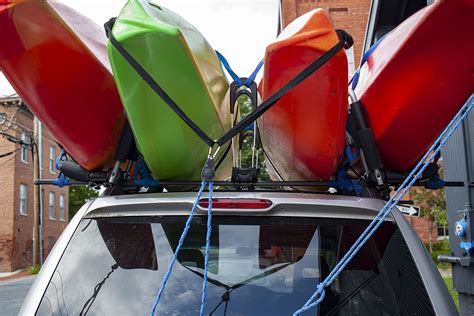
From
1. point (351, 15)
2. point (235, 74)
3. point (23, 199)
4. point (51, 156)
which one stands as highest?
point (351, 15)

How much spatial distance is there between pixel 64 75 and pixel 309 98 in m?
1.24

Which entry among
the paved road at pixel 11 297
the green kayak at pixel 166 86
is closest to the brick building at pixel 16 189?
the paved road at pixel 11 297

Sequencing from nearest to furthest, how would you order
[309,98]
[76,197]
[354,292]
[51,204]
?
[354,292] → [309,98] → [51,204] → [76,197]

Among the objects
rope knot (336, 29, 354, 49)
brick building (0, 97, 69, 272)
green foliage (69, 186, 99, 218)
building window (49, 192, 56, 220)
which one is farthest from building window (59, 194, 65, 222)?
rope knot (336, 29, 354, 49)

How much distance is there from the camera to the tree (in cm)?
2008

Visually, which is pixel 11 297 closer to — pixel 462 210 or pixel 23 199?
pixel 462 210

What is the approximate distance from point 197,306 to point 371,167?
3.90 feet

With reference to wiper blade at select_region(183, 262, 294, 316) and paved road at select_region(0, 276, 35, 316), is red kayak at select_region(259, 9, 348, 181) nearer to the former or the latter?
wiper blade at select_region(183, 262, 294, 316)

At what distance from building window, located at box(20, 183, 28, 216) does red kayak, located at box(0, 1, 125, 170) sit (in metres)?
31.1

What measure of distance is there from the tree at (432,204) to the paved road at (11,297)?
14.4 metres

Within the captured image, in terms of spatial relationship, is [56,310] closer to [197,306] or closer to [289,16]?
[197,306]

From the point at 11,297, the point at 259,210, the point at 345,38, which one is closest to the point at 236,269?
the point at 259,210

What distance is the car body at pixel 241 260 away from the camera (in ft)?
7.24

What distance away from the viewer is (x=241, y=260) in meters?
2.43
